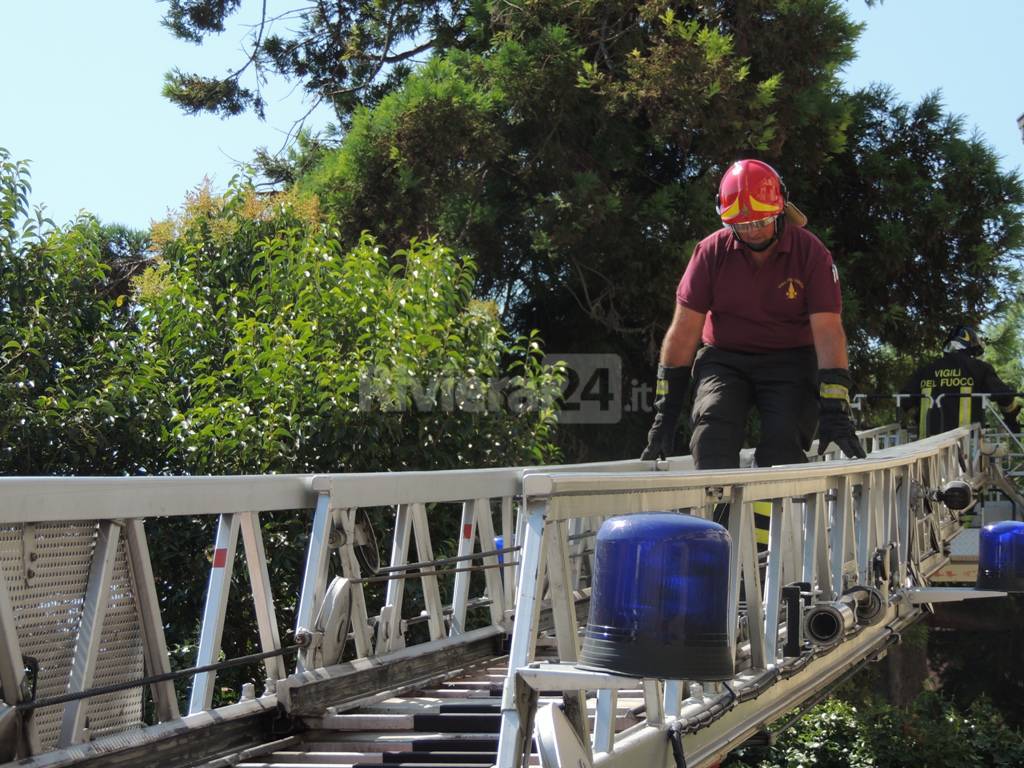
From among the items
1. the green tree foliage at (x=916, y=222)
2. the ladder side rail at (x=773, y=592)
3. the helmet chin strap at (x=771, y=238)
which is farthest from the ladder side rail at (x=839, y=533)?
the green tree foliage at (x=916, y=222)

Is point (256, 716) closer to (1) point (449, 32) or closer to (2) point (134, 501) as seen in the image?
(2) point (134, 501)

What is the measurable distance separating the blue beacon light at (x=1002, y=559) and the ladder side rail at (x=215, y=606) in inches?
159

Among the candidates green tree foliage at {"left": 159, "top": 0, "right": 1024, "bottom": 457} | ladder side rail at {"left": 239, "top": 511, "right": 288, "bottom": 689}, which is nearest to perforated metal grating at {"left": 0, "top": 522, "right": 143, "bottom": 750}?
ladder side rail at {"left": 239, "top": 511, "right": 288, "bottom": 689}

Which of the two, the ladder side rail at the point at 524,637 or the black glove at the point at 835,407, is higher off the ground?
the black glove at the point at 835,407

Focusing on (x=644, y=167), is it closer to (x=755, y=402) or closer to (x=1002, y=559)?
(x=1002, y=559)

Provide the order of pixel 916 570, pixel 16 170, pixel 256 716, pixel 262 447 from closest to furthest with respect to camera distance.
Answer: pixel 256 716 → pixel 916 570 → pixel 262 447 → pixel 16 170

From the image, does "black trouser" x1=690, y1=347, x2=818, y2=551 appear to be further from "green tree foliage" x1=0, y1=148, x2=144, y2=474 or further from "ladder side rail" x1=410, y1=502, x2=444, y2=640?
"green tree foliage" x1=0, y1=148, x2=144, y2=474

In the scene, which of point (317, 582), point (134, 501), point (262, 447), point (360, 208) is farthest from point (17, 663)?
point (360, 208)

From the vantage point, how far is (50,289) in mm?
8906

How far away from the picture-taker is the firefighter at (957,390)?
12344 millimetres

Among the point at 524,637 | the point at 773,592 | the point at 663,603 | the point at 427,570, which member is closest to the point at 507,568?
the point at 427,570

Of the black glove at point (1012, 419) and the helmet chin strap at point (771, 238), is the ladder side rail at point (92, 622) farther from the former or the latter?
the black glove at point (1012, 419)

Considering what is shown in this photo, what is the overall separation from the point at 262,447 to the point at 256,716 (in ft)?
12.6

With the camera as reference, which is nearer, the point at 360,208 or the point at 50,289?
the point at 50,289
